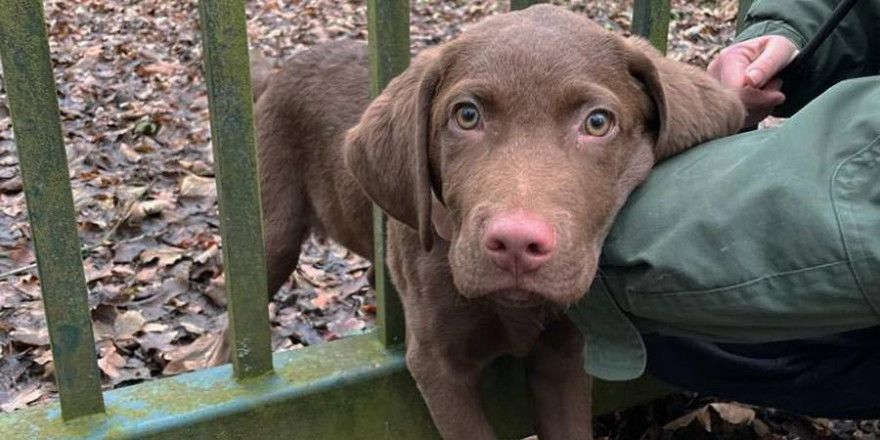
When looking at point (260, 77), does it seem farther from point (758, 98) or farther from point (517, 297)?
point (517, 297)

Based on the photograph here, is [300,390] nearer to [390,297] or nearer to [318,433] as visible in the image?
[318,433]

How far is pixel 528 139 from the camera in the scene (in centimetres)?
216

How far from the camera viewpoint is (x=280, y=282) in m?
4.15

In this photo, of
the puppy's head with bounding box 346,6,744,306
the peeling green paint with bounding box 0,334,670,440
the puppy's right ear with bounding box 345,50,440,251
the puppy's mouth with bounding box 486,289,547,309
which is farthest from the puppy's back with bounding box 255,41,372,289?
the puppy's mouth with bounding box 486,289,547,309

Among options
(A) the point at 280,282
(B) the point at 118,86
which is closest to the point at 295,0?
(B) the point at 118,86

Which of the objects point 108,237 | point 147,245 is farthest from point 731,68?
point 108,237

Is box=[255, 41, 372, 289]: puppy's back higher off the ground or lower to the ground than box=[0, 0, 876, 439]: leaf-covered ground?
higher

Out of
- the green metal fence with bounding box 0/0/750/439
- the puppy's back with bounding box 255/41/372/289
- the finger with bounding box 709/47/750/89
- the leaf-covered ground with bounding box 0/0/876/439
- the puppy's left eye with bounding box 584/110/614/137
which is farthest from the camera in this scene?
the leaf-covered ground with bounding box 0/0/876/439

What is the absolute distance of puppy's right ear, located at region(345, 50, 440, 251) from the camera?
7.93 ft

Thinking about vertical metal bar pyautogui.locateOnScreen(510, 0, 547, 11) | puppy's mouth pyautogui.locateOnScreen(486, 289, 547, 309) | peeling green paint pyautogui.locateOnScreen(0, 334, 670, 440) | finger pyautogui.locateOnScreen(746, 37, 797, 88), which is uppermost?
vertical metal bar pyautogui.locateOnScreen(510, 0, 547, 11)

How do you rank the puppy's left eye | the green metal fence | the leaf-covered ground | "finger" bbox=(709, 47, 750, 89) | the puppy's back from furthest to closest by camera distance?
the leaf-covered ground → the puppy's back → "finger" bbox=(709, 47, 750, 89) → the green metal fence → the puppy's left eye

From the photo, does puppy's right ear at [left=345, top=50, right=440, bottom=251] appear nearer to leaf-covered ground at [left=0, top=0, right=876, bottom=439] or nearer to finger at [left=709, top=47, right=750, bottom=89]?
finger at [left=709, top=47, right=750, bottom=89]

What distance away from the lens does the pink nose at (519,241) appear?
6.11 feet

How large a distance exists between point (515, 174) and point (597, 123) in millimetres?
297
